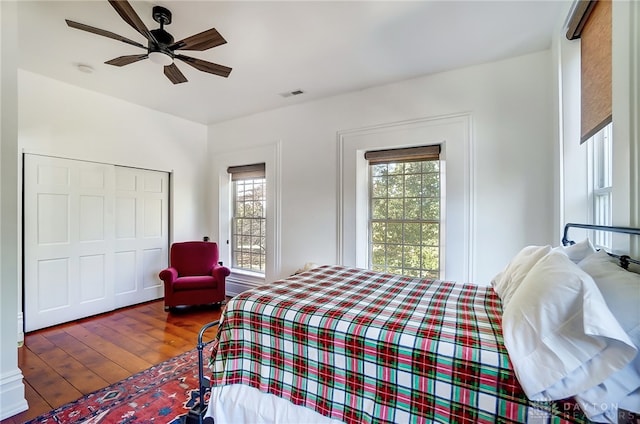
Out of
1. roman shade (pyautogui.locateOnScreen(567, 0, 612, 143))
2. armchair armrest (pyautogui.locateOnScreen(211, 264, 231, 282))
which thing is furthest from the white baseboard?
roman shade (pyautogui.locateOnScreen(567, 0, 612, 143))

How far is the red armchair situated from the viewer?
141 inches

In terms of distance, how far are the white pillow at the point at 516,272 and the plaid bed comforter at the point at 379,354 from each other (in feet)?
0.25

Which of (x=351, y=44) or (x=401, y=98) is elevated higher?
(x=351, y=44)

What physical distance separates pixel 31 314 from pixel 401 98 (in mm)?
4667

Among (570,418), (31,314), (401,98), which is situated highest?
(401,98)

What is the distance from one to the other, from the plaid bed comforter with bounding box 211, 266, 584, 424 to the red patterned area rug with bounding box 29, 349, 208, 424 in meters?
0.58

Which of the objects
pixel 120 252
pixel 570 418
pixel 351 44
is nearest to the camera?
pixel 570 418

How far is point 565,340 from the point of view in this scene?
95 cm

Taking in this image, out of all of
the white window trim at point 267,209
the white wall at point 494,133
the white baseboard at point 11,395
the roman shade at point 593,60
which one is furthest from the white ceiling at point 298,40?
the white baseboard at point 11,395

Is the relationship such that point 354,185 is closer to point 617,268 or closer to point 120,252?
point 617,268

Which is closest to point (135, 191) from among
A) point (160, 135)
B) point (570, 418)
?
point (160, 135)

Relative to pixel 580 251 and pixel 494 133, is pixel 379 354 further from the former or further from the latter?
pixel 494 133

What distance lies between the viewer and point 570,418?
92 cm

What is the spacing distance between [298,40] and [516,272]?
237 centimetres
